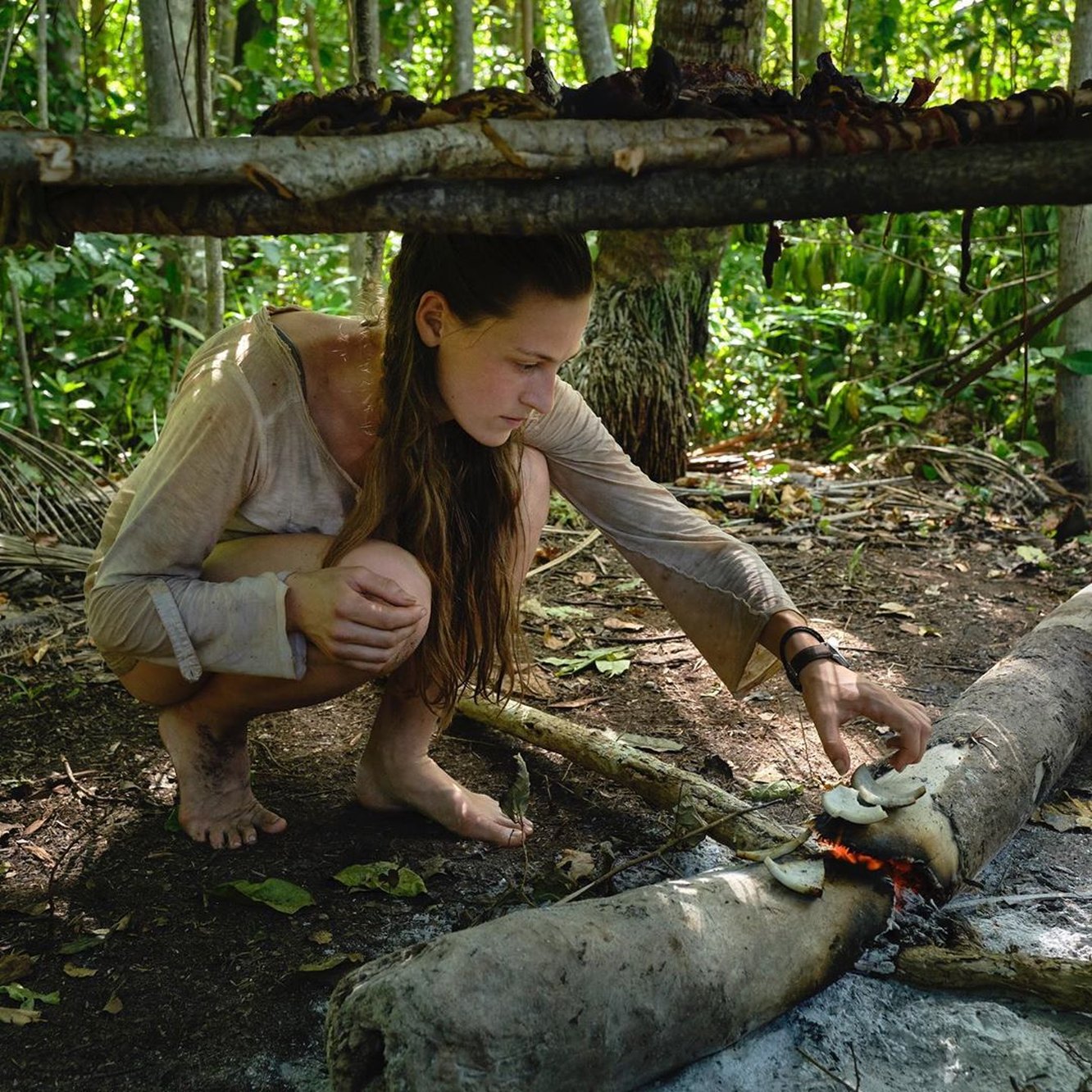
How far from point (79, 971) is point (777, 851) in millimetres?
1081

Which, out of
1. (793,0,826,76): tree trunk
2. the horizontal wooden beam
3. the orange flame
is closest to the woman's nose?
the horizontal wooden beam

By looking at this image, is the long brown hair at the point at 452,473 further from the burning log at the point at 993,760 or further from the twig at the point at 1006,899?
the twig at the point at 1006,899

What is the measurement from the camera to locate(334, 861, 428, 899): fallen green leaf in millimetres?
1974

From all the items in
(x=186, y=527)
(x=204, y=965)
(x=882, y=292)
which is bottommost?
(x=204, y=965)

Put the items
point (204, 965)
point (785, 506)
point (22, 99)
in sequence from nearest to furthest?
1. point (204, 965)
2. point (785, 506)
3. point (22, 99)

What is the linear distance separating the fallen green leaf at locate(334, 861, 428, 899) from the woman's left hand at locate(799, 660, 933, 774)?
0.73 meters

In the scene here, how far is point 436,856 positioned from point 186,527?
2.42 ft

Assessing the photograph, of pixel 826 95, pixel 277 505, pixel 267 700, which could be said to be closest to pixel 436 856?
pixel 267 700

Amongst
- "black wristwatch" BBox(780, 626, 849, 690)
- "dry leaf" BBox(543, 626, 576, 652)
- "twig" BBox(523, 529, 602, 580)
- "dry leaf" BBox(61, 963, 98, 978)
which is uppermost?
"black wristwatch" BBox(780, 626, 849, 690)

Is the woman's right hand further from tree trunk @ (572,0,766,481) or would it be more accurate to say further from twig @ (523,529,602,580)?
tree trunk @ (572,0,766,481)

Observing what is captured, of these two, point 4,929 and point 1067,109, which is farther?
point 4,929

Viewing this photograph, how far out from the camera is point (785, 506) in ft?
14.5

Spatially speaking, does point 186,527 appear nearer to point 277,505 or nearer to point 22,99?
point 277,505

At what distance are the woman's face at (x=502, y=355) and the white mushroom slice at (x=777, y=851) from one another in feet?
2.55
